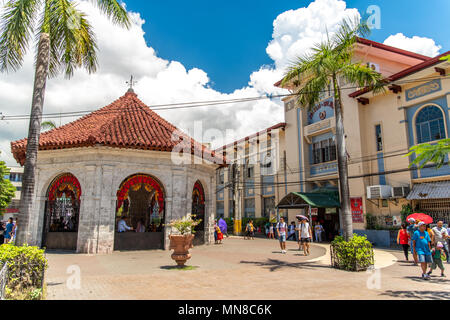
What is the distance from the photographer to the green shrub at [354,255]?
1054cm

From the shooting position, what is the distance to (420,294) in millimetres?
7590

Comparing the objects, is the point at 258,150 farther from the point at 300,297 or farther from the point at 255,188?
the point at 300,297


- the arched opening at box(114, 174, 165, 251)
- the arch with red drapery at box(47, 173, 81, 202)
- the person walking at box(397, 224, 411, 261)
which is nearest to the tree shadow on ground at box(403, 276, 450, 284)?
the person walking at box(397, 224, 411, 261)

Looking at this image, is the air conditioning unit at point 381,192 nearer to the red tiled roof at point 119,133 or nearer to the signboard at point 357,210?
the signboard at point 357,210

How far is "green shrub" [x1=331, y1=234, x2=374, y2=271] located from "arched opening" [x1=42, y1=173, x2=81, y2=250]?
39.3 feet

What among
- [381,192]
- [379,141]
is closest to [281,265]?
[381,192]

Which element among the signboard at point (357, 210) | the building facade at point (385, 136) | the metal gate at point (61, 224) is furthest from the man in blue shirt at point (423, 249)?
the metal gate at point (61, 224)

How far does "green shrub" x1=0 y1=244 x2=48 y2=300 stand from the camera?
22.9 ft

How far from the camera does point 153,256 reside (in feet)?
44.9

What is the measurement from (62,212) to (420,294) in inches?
616

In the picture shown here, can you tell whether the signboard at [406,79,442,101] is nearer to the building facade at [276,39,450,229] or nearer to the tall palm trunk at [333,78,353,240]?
the building facade at [276,39,450,229]
